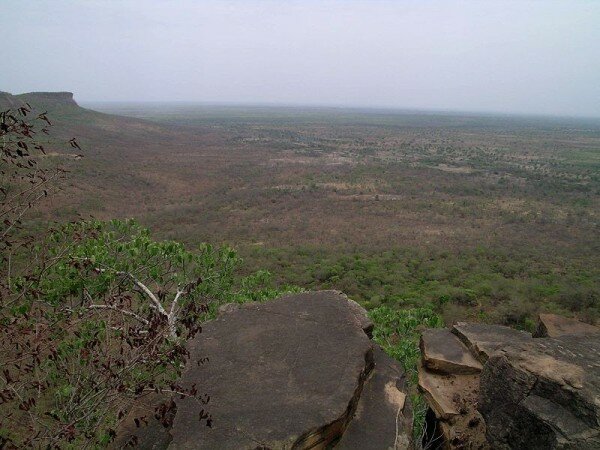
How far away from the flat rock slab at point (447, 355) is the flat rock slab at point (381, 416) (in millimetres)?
1474

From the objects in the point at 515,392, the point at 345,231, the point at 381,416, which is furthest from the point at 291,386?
the point at 345,231

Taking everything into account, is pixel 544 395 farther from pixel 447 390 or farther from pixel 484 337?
pixel 484 337

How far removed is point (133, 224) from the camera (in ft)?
21.0

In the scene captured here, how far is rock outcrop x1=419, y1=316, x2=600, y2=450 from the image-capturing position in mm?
3871

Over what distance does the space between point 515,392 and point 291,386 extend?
8.21ft

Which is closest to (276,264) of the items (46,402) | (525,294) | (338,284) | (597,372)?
(338,284)

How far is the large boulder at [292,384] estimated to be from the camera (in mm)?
3557

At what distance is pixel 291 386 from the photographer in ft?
13.3

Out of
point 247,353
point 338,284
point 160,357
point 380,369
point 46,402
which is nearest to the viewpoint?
point 160,357

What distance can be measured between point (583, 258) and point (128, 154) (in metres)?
45.9

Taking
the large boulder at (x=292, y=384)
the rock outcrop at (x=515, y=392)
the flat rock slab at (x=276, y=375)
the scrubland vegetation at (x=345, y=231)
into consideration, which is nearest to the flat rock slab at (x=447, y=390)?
the rock outcrop at (x=515, y=392)

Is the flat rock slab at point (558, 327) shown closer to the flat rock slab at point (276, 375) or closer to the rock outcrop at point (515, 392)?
the rock outcrop at point (515, 392)

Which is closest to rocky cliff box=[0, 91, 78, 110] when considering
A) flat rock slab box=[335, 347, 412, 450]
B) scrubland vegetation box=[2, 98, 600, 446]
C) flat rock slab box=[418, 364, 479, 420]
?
scrubland vegetation box=[2, 98, 600, 446]

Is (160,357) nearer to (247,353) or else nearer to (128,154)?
(247,353)
